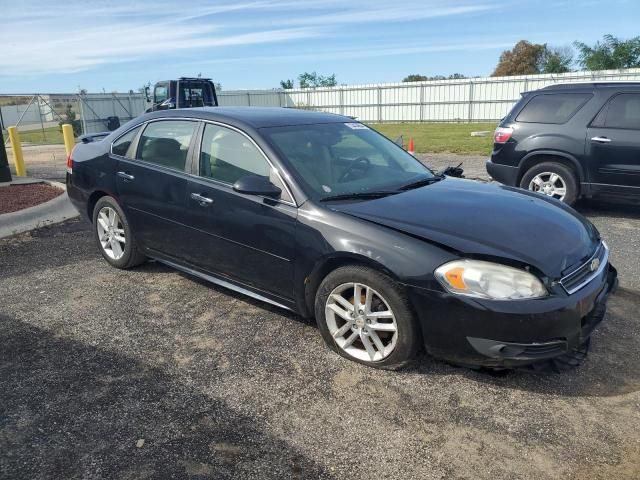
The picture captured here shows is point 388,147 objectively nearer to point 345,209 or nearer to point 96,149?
point 345,209

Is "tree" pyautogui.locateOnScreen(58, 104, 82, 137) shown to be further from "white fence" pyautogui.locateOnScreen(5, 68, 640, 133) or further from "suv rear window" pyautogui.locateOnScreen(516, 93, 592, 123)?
"suv rear window" pyautogui.locateOnScreen(516, 93, 592, 123)

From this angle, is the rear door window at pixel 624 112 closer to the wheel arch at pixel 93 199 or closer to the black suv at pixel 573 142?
the black suv at pixel 573 142

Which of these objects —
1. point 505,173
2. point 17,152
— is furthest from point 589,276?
point 17,152

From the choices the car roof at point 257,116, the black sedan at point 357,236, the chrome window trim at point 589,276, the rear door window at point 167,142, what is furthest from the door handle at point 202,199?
the chrome window trim at point 589,276

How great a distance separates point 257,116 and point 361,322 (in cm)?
200

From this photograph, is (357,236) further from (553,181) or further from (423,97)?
(423,97)

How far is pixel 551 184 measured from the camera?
24.4ft

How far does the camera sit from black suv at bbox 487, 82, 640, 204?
6914mm

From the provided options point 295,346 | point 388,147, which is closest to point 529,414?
point 295,346

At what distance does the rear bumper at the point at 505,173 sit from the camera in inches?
304

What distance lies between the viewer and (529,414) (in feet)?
9.66

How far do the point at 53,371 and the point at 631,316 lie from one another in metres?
4.28

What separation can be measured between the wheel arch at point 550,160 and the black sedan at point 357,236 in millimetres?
3504

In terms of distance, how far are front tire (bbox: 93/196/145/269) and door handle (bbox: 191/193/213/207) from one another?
1.14 metres
